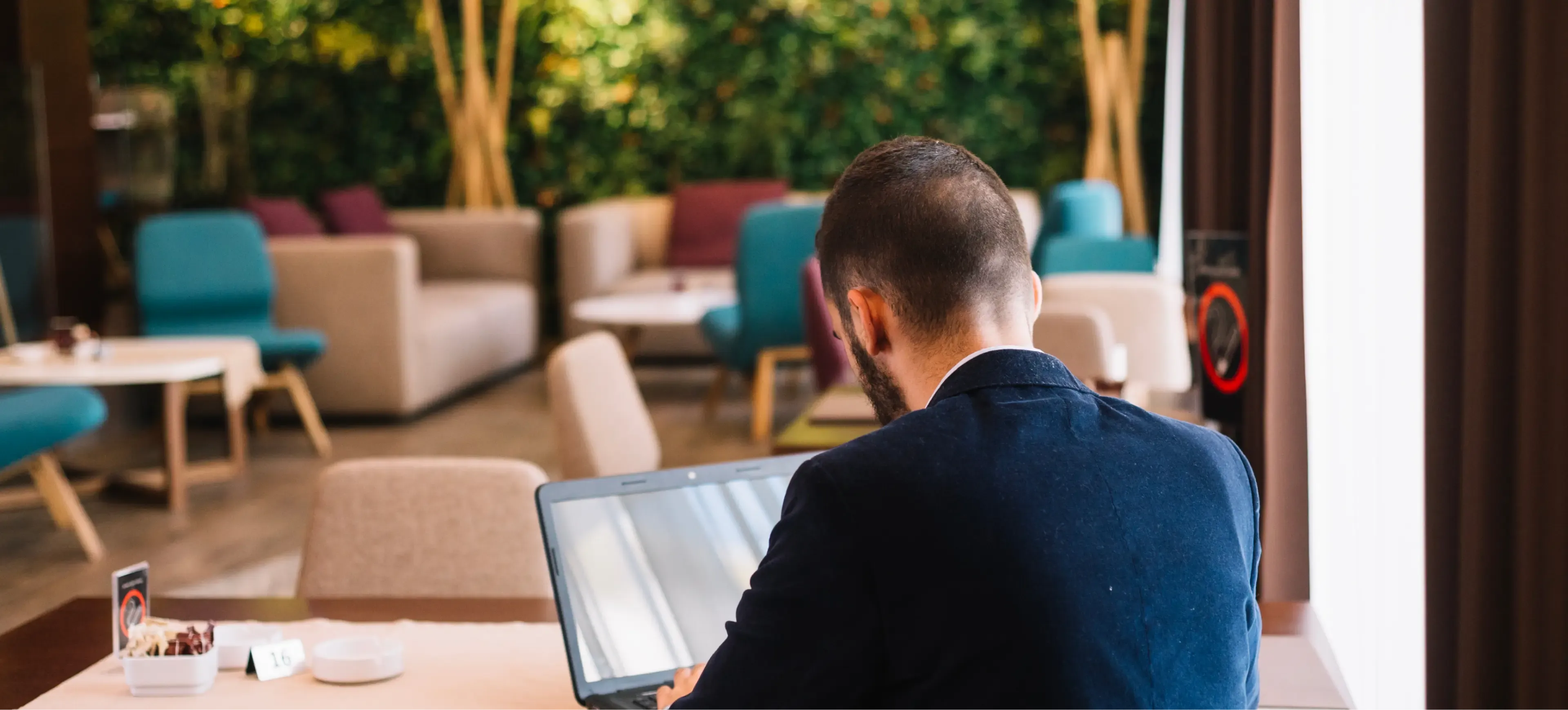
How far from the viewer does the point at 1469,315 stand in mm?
1441

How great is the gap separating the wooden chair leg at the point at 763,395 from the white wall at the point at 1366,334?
3337 mm

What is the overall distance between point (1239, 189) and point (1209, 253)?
0.41 feet

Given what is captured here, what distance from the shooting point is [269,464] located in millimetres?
5809

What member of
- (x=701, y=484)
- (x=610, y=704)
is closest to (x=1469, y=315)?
(x=701, y=484)

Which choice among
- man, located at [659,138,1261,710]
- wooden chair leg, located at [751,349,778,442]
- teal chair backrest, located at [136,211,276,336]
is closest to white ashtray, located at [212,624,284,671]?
man, located at [659,138,1261,710]

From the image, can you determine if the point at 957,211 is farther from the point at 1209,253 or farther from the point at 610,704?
the point at 1209,253

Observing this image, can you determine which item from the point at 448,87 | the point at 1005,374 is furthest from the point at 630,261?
the point at 1005,374

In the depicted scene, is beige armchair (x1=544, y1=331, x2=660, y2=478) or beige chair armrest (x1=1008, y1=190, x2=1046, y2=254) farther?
beige chair armrest (x1=1008, y1=190, x2=1046, y2=254)

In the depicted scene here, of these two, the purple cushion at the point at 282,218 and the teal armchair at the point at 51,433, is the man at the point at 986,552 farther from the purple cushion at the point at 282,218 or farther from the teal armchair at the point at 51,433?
the purple cushion at the point at 282,218

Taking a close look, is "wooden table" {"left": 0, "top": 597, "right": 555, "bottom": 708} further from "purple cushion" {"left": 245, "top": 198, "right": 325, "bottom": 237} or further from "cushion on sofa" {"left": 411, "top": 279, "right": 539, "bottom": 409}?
"purple cushion" {"left": 245, "top": 198, "right": 325, "bottom": 237}

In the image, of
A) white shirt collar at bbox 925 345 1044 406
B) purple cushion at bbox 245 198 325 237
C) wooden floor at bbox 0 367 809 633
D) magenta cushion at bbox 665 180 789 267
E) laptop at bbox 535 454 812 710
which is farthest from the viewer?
magenta cushion at bbox 665 180 789 267

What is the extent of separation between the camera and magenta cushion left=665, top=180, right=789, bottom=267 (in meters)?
8.16

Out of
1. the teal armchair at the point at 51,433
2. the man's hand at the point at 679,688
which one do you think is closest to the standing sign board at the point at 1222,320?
the man's hand at the point at 679,688

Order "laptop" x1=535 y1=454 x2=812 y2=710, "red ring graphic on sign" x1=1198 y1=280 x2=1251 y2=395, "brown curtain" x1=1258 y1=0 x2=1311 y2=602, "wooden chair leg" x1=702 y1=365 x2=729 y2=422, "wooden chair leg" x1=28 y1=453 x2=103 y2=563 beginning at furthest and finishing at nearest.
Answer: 1. "wooden chair leg" x1=702 y1=365 x2=729 y2=422
2. "wooden chair leg" x1=28 y1=453 x2=103 y2=563
3. "red ring graphic on sign" x1=1198 y1=280 x2=1251 y2=395
4. "brown curtain" x1=1258 y1=0 x2=1311 y2=602
5. "laptop" x1=535 y1=454 x2=812 y2=710
